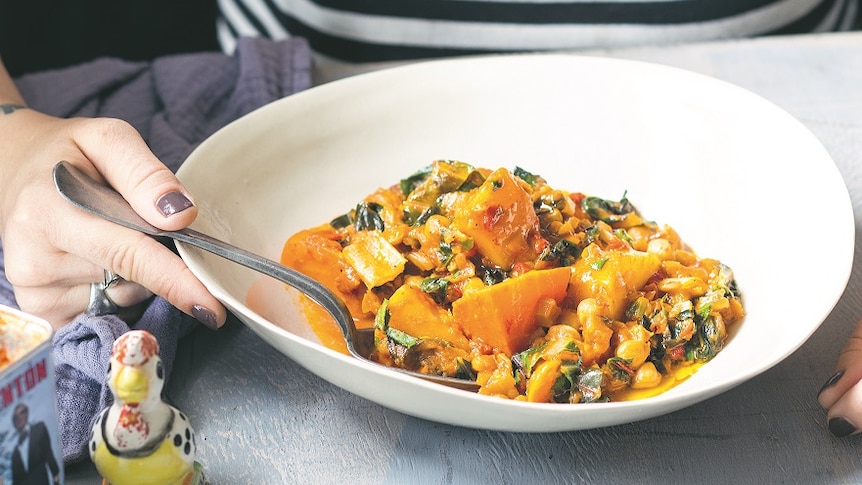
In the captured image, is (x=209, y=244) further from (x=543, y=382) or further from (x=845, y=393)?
(x=845, y=393)

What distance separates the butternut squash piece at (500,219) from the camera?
5.44 ft

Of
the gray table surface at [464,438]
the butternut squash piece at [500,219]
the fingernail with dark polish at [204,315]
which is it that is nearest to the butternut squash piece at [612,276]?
the butternut squash piece at [500,219]

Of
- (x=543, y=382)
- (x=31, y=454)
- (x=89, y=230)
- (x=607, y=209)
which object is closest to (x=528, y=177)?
(x=607, y=209)

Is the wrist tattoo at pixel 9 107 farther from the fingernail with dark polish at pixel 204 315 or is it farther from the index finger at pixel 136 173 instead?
the fingernail with dark polish at pixel 204 315

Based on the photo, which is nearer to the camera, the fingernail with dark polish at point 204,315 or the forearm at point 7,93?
the fingernail with dark polish at point 204,315

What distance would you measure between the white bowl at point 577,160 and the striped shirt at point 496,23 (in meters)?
0.81

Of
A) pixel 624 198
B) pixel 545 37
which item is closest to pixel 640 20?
pixel 545 37

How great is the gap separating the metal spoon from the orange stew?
5 cm

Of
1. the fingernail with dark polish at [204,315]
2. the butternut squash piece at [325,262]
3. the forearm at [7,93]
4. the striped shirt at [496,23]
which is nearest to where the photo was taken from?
the fingernail with dark polish at [204,315]

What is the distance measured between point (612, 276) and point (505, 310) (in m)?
0.23

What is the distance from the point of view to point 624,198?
204 cm

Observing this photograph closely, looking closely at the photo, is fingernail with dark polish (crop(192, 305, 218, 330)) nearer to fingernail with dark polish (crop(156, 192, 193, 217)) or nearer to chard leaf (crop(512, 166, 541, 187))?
fingernail with dark polish (crop(156, 192, 193, 217))

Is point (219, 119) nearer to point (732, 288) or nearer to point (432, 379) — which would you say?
point (432, 379)

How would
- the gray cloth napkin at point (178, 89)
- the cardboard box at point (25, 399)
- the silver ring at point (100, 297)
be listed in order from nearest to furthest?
1. the cardboard box at point (25, 399)
2. the silver ring at point (100, 297)
3. the gray cloth napkin at point (178, 89)
